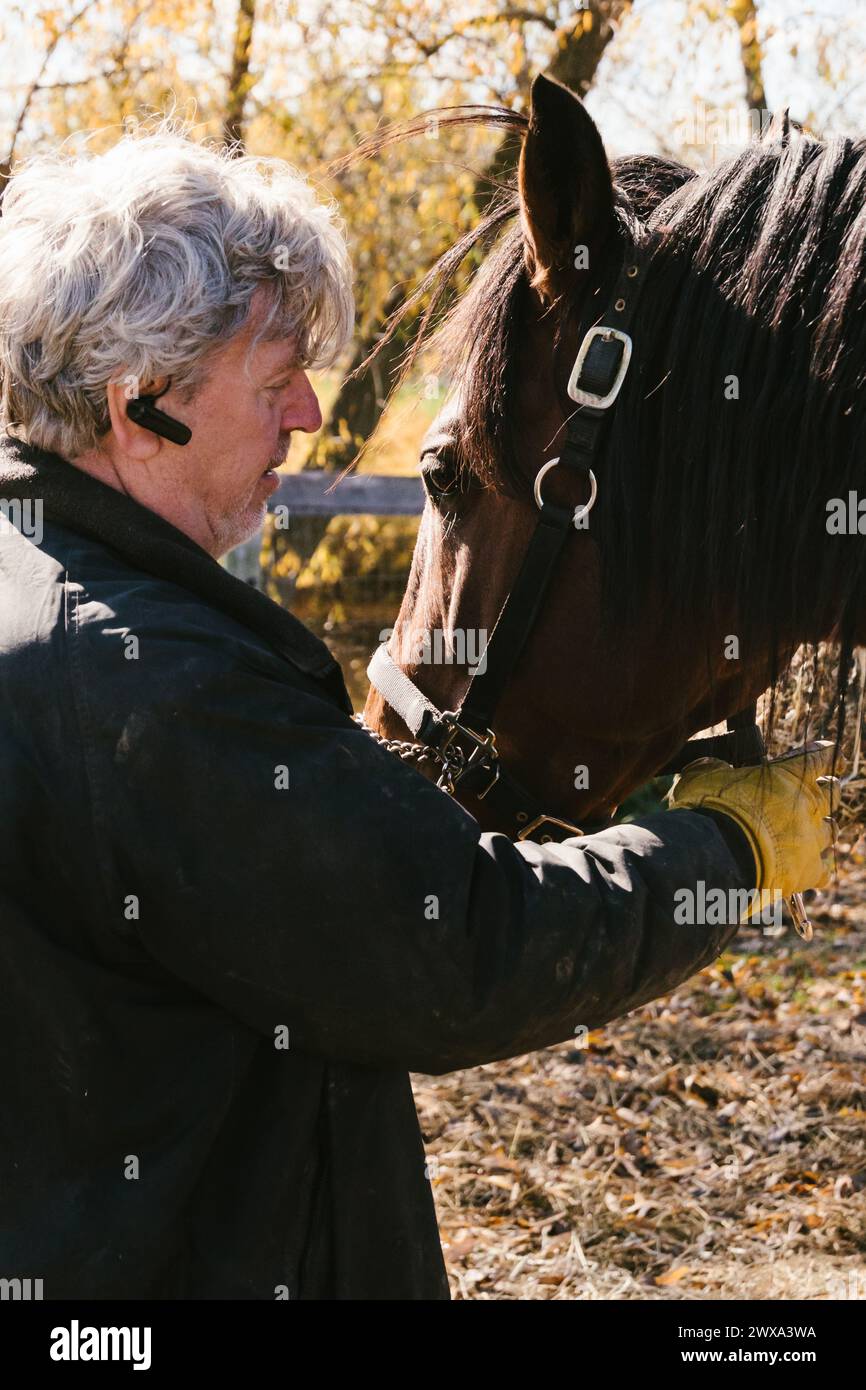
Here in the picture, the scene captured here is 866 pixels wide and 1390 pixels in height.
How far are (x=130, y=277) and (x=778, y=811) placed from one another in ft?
3.46

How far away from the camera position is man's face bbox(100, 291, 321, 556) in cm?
154

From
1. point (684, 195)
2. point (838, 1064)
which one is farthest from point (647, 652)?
point (838, 1064)

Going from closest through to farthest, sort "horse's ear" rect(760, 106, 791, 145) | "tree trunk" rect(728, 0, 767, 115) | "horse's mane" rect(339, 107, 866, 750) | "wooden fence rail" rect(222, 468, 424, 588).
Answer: "horse's mane" rect(339, 107, 866, 750)
"horse's ear" rect(760, 106, 791, 145)
"wooden fence rail" rect(222, 468, 424, 588)
"tree trunk" rect(728, 0, 767, 115)

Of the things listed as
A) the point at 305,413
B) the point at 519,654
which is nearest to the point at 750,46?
the point at 519,654

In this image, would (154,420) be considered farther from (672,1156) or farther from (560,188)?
(672,1156)

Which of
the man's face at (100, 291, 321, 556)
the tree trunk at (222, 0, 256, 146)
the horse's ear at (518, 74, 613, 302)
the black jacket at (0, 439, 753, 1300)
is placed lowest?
the black jacket at (0, 439, 753, 1300)

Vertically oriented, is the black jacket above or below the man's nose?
below

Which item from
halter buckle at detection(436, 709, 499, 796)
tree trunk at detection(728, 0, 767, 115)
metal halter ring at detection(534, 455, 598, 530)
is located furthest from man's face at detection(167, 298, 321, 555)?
Answer: tree trunk at detection(728, 0, 767, 115)

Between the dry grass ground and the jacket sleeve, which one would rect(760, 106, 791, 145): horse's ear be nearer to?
the jacket sleeve

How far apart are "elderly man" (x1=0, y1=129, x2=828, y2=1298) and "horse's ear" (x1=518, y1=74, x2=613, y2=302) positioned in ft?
1.55

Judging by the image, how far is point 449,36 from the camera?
21.3 ft

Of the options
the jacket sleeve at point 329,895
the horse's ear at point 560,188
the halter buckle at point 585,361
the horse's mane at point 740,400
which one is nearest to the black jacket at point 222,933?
the jacket sleeve at point 329,895

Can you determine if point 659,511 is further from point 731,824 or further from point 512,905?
point 512,905

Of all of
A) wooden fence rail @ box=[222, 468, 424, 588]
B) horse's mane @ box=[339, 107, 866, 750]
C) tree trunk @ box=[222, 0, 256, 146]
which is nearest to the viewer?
horse's mane @ box=[339, 107, 866, 750]
